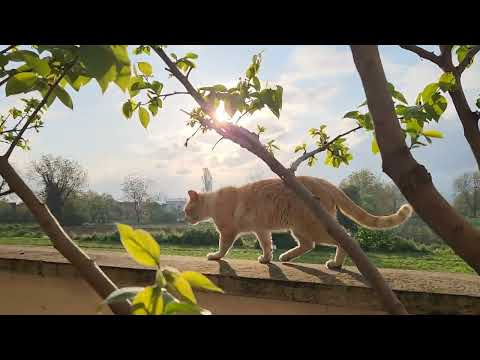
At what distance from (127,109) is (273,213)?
40.9 inches

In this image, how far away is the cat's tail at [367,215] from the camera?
114 cm

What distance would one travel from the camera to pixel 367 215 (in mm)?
1264

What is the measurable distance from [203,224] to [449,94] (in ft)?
5.30

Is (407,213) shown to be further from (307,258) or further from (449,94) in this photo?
(449,94)

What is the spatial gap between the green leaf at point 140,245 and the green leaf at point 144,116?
0.36 m

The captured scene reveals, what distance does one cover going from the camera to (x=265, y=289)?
0.68 meters

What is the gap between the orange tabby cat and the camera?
1.29 metres

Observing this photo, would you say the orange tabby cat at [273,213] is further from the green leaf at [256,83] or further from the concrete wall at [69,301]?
the green leaf at [256,83]

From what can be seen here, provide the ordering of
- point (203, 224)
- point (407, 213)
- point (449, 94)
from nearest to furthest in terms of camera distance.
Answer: point (449, 94)
point (407, 213)
point (203, 224)

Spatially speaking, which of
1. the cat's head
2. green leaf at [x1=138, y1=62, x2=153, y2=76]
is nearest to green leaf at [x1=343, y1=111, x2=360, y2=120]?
green leaf at [x1=138, y1=62, x2=153, y2=76]

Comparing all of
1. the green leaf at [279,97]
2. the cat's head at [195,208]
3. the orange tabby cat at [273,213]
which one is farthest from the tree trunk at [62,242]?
the cat's head at [195,208]

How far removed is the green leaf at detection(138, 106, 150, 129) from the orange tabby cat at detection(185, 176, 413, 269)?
78 centimetres

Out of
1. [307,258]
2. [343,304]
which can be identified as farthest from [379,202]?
[343,304]

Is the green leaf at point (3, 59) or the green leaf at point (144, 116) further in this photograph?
the green leaf at point (144, 116)
